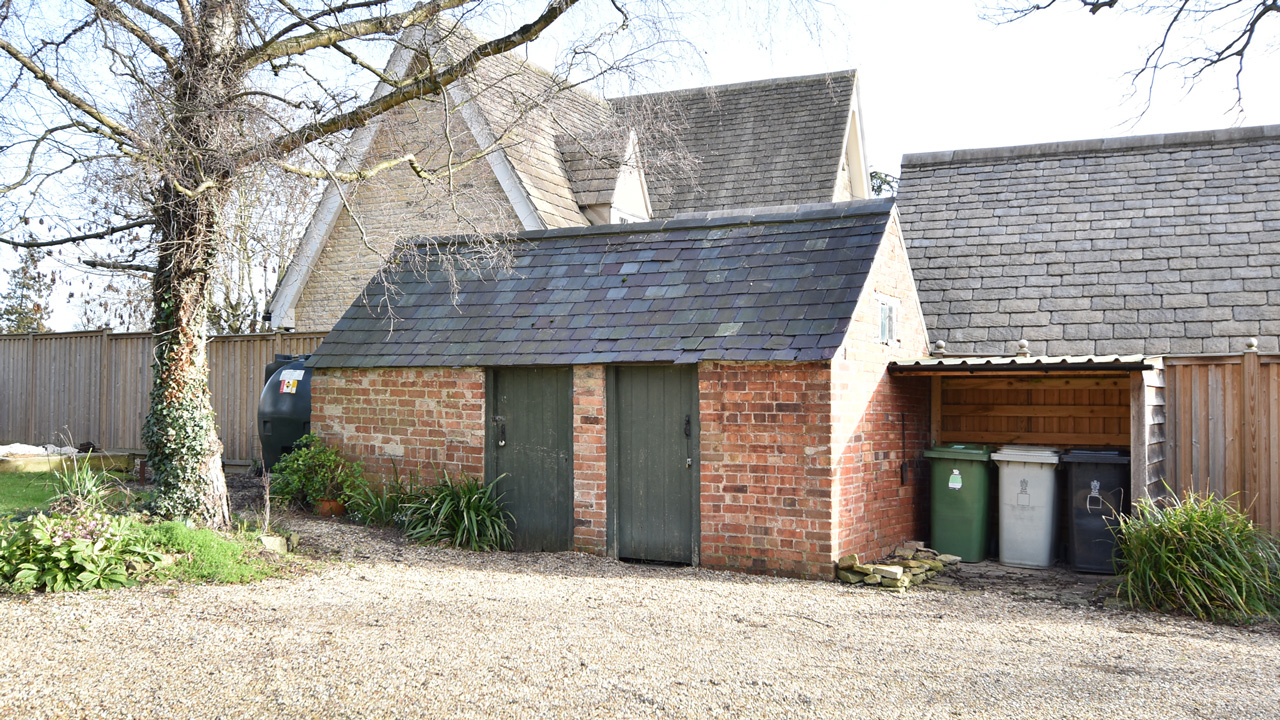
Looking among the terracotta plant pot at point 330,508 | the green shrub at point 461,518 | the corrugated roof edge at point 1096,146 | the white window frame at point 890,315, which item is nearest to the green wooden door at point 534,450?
the green shrub at point 461,518

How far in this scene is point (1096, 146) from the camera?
14.1 m

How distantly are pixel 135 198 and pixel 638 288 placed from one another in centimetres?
469

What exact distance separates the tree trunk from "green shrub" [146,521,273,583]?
558 millimetres

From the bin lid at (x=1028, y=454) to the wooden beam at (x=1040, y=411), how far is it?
34.1 inches

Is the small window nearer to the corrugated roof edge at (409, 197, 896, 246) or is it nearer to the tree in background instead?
the corrugated roof edge at (409, 197, 896, 246)

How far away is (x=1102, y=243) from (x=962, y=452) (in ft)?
14.4

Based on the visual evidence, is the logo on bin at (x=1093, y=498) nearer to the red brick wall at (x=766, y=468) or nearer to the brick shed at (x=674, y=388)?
the brick shed at (x=674, y=388)

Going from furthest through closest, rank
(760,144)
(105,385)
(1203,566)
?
(760,144) → (105,385) → (1203,566)

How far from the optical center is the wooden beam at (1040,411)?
1020 cm

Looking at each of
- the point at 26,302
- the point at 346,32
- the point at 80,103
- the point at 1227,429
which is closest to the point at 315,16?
the point at 346,32

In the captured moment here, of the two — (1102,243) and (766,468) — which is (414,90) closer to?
(766,468)

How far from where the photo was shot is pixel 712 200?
1830 cm

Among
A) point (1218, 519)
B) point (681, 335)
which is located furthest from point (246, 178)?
point (1218, 519)

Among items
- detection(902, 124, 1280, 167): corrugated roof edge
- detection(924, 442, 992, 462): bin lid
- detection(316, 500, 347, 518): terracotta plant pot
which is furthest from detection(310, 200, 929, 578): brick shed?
detection(902, 124, 1280, 167): corrugated roof edge
